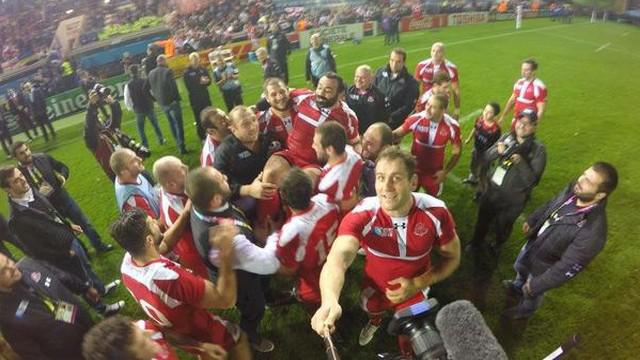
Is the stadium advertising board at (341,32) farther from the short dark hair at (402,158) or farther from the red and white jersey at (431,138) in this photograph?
the short dark hair at (402,158)

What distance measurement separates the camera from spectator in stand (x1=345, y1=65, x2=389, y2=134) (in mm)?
5779

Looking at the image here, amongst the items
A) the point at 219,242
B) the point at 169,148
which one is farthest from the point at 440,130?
the point at 169,148

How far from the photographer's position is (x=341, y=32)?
73.2ft

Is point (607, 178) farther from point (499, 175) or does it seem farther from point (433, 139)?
point (433, 139)

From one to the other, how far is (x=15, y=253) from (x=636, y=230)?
31.2 feet

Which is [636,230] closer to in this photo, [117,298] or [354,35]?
[117,298]

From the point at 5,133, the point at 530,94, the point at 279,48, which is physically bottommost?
the point at 5,133

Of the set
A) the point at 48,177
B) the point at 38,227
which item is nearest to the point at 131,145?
the point at 48,177

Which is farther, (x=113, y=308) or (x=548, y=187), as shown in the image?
(x=548, y=187)

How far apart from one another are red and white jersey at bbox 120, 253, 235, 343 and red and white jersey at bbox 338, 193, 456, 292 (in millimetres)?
1064

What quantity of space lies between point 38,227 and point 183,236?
1868 millimetres

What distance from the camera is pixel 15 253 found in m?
6.25

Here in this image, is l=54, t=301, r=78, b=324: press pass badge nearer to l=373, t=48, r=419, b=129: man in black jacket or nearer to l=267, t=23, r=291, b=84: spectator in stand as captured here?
l=373, t=48, r=419, b=129: man in black jacket

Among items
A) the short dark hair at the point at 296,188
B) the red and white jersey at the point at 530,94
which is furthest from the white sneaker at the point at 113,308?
the red and white jersey at the point at 530,94
